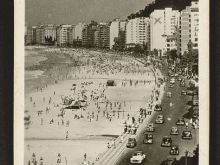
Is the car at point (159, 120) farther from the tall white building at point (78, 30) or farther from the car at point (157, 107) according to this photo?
the tall white building at point (78, 30)

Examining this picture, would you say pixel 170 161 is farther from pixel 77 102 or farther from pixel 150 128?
pixel 77 102

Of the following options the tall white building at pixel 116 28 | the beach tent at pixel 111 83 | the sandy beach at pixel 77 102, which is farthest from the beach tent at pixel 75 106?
the tall white building at pixel 116 28

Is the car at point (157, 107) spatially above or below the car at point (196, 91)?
below

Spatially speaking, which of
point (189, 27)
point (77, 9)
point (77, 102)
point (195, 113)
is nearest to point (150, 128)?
point (195, 113)

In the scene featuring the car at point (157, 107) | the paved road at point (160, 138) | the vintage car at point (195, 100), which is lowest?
the paved road at point (160, 138)

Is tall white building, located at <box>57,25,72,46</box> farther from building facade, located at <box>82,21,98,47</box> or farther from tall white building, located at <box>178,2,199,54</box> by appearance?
tall white building, located at <box>178,2,199,54</box>
